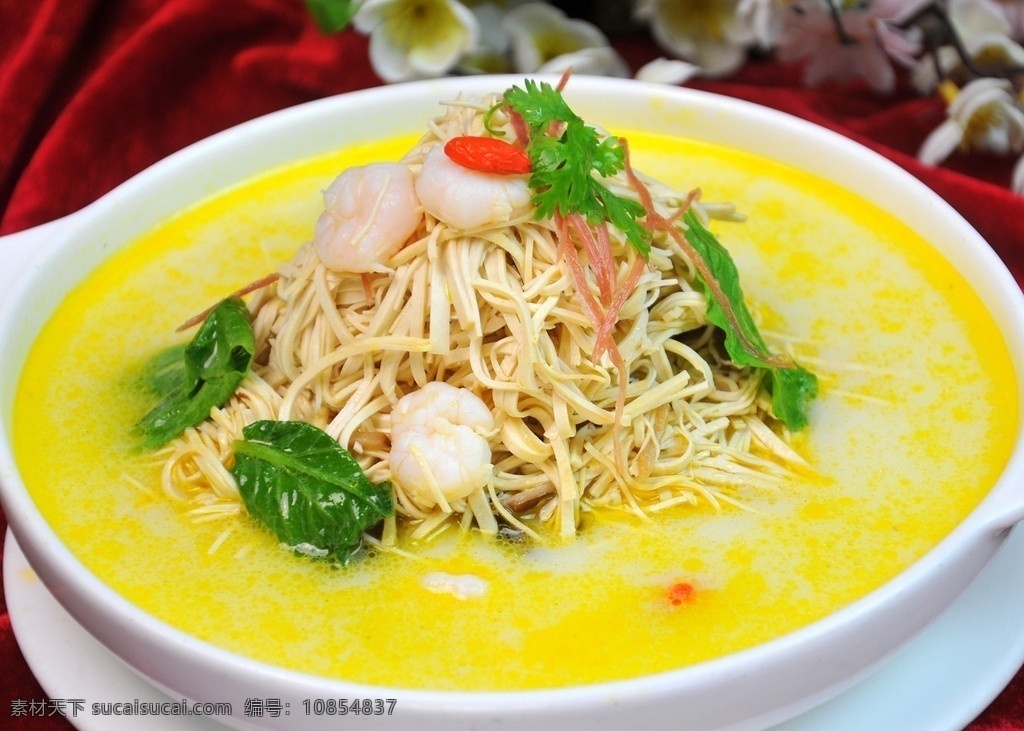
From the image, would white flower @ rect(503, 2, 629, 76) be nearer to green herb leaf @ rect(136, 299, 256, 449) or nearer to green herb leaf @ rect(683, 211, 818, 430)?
green herb leaf @ rect(683, 211, 818, 430)

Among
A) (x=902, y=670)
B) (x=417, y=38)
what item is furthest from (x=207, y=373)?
(x=417, y=38)

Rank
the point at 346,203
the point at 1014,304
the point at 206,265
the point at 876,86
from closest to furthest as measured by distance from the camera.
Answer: the point at 346,203 → the point at 1014,304 → the point at 206,265 → the point at 876,86

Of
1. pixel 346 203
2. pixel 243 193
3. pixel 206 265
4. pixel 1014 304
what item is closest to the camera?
pixel 346 203

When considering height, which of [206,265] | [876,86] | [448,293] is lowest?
[876,86]

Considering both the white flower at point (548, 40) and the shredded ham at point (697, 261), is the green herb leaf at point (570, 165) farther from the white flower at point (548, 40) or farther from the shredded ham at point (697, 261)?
the white flower at point (548, 40)

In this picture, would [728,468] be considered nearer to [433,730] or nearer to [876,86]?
[433,730]

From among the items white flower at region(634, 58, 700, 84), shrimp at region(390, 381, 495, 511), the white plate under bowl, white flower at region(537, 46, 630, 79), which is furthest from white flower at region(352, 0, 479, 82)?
the white plate under bowl

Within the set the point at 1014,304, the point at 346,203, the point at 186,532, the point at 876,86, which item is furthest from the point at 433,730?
the point at 876,86
